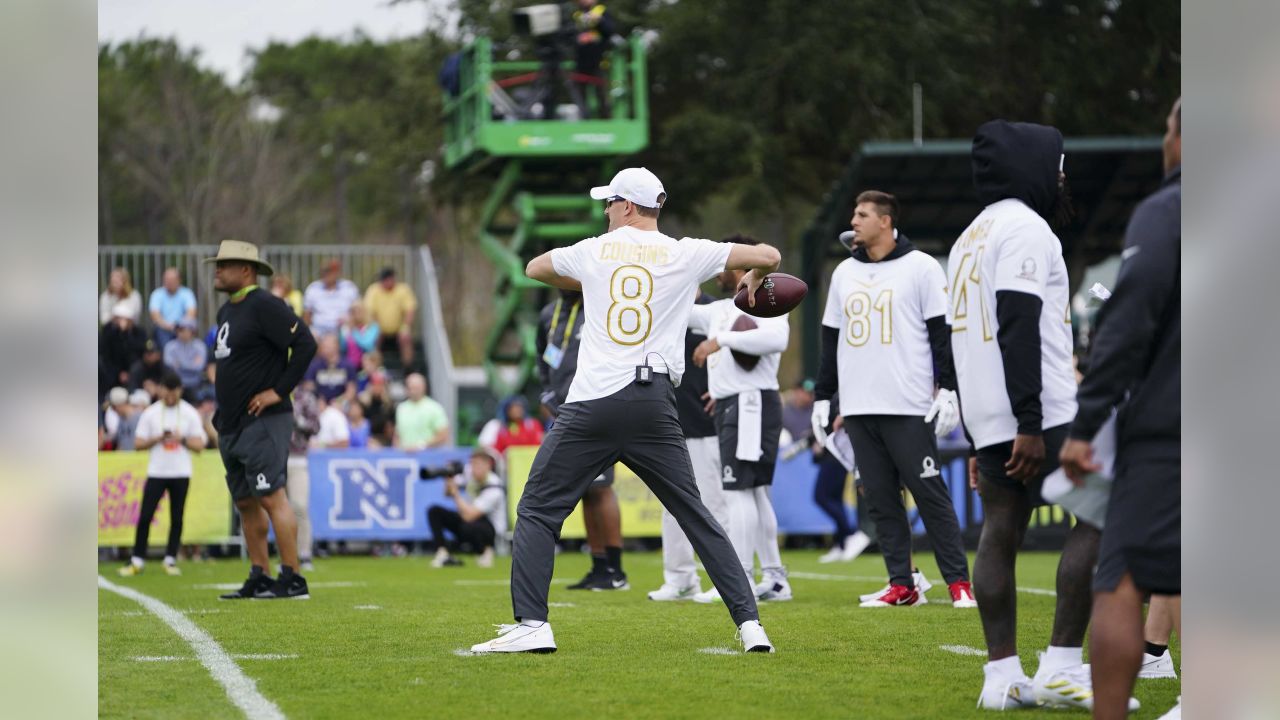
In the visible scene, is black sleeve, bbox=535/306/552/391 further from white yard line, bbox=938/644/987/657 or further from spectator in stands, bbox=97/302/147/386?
spectator in stands, bbox=97/302/147/386

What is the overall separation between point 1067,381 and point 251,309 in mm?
6226

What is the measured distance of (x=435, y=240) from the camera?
1982 inches

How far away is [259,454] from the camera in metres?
11.0

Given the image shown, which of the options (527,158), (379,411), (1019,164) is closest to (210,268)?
(527,158)

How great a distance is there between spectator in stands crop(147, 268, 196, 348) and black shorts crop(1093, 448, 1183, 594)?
19.1 metres

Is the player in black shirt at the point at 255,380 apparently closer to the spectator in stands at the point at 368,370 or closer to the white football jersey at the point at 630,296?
the white football jersey at the point at 630,296

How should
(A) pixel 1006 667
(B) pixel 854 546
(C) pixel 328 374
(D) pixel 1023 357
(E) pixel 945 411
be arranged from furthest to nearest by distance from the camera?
(C) pixel 328 374
(B) pixel 854 546
(E) pixel 945 411
(A) pixel 1006 667
(D) pixel 1023 357

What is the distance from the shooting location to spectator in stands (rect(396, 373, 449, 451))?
20.3 meters

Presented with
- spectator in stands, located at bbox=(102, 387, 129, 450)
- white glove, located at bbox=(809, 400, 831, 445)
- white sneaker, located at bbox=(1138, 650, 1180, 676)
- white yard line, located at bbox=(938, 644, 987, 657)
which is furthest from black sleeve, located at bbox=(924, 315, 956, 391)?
spectator in stands, located at bbox=(102, 387, 129, 450)

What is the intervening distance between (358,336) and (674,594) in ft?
43.8

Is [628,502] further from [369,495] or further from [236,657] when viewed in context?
[236,657]

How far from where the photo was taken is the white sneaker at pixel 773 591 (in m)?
11.2

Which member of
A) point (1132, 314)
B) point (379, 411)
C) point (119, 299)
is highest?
point (119, 299)

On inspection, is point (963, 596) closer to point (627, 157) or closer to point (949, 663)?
point (949, 663)
